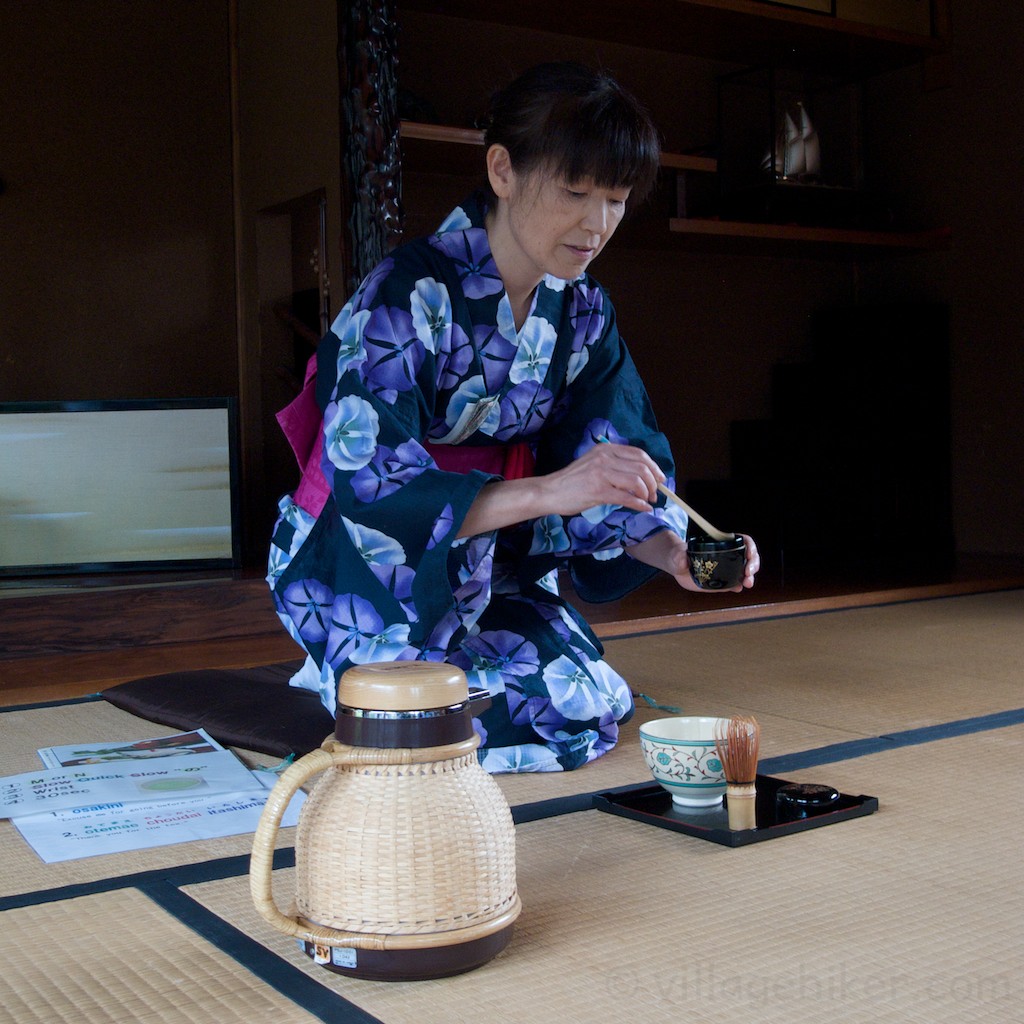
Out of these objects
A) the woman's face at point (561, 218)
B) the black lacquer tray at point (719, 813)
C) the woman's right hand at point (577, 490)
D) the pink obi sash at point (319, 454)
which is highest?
the woman's face at point (561, 218)

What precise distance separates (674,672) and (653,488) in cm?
125

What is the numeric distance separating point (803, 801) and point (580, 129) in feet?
3.35

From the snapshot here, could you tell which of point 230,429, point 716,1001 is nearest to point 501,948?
point 716,1001

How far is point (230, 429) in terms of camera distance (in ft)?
13.4

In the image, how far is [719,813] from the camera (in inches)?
68.2

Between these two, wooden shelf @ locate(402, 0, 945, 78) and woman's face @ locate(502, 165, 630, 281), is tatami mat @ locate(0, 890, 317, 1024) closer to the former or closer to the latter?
woman's face @ locate(502, 165, 630, 281)

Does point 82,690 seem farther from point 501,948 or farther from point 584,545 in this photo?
point 501,948

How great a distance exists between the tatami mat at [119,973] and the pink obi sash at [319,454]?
0.91m

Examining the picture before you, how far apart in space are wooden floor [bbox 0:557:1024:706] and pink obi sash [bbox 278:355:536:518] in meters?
1.05

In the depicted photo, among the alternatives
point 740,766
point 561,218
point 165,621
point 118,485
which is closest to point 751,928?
point 740,766

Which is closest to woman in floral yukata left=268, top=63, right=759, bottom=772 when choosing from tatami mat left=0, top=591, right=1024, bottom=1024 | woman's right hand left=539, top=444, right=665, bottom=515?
woman's right hand left=539, top=444, right=665, bottom=515

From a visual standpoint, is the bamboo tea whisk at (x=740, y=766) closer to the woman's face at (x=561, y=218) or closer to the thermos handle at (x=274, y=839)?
the thermos handle at (x=274, y=839)

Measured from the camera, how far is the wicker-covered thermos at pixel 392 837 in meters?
1.16

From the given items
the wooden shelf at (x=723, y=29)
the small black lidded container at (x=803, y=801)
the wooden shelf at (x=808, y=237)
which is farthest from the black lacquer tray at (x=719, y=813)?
the wooden shelf at (x=723, y=29)
